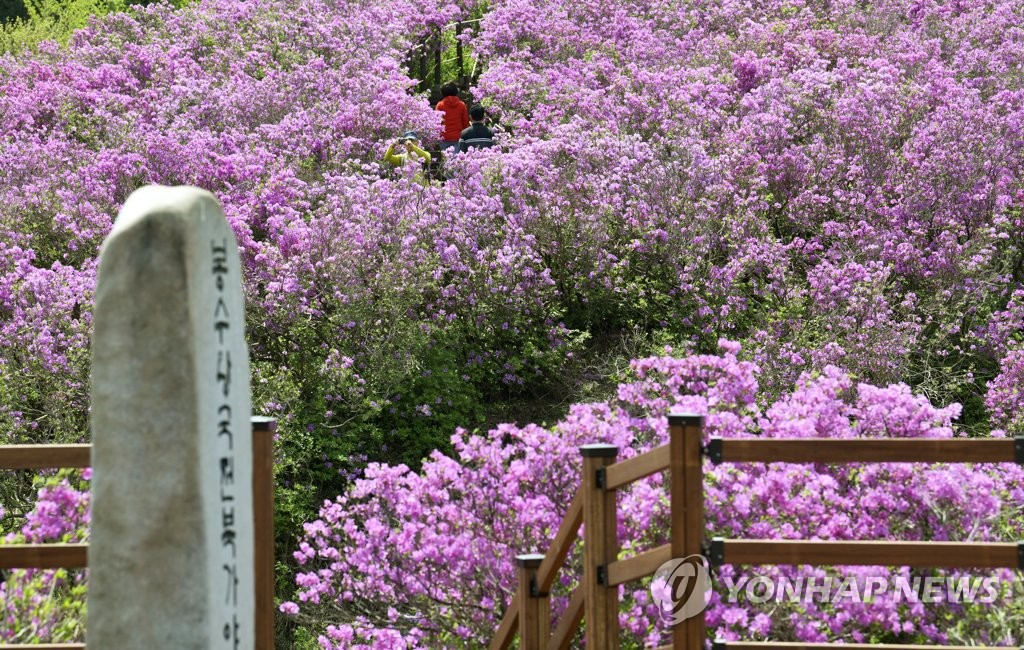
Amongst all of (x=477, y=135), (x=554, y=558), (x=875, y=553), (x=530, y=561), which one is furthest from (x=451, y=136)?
(x=875, y=553)

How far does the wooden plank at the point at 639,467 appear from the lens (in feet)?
13.6

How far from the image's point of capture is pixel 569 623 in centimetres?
491

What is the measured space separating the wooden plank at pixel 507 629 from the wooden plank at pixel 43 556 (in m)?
1.93

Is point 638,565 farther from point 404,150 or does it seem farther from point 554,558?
point 404,150

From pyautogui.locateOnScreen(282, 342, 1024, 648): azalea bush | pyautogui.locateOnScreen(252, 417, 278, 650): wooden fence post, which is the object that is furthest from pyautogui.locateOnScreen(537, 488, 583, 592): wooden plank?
pyautogui.locateOnScreen(252, 417, 278, 650): wooden fence post

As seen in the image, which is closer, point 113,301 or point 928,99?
point 113,301

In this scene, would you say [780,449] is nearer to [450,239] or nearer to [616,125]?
[450,239]

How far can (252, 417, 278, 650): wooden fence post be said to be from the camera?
13.3 ft

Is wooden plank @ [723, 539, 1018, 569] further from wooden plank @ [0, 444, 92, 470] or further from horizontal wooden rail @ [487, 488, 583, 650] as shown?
wooden plank @ [0, 444, 92, 470]

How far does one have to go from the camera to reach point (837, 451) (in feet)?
13.6

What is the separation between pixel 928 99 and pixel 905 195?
208 centimetres

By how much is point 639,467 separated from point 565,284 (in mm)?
7233

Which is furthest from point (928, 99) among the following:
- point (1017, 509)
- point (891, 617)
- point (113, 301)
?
point (113, 301)

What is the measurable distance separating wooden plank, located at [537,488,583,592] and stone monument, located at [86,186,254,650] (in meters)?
1.96
